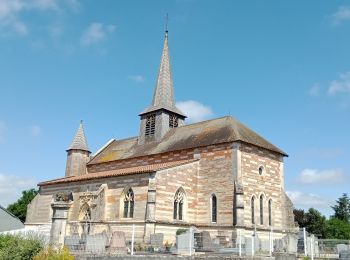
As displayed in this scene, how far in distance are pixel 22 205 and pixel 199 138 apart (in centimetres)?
3943

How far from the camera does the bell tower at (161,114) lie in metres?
39.8

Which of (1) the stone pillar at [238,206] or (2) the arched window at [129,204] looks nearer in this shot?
(1) the stone pillar at [238,206]

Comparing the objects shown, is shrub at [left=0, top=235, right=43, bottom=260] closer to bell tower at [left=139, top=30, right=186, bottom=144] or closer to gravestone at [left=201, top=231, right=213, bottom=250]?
gravestone at [left=201, top=231, right=213, bottom=250]

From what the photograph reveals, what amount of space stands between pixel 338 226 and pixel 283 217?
2607cm

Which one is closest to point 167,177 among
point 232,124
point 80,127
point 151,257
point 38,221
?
point 232,124

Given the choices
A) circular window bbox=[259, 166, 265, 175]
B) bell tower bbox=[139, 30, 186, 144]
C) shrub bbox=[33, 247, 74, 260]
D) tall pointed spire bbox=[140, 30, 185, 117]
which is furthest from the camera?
tall pointed spire bbox=[140, 30, 185, 117]

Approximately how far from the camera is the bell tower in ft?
131

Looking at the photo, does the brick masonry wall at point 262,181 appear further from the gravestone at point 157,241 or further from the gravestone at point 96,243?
the gravestone at point 96,243

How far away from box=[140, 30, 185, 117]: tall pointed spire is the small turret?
27.8 ft

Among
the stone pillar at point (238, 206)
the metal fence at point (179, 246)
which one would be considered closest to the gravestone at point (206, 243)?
the metal fence at point (179, 246)

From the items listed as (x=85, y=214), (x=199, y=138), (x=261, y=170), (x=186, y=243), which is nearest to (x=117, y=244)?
(x=186, y=243)

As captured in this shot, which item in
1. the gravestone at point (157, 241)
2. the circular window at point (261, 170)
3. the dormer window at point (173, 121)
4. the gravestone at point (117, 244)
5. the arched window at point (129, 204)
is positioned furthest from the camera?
the dormer window at point (173, 121)

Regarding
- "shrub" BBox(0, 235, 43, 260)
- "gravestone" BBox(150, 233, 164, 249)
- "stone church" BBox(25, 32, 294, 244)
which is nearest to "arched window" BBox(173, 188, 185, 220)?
"stone church" BBox(25, 32, 294, 244)

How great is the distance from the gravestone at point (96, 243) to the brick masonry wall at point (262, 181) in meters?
14.1
